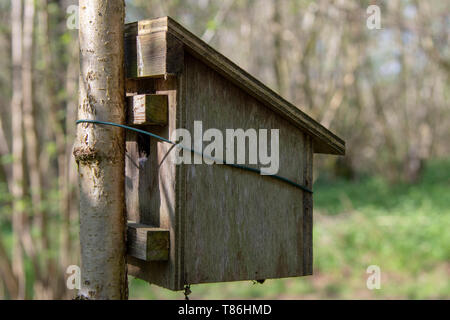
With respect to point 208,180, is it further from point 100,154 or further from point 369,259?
point 369,259

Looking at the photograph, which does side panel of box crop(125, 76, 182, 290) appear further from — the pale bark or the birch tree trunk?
the pale bark

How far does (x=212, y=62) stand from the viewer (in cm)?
212

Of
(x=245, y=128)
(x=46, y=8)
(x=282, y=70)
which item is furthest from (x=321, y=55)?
(x=245, y=128)

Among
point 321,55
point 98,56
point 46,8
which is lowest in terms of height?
point 98,56

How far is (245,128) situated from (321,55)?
992 centimetres

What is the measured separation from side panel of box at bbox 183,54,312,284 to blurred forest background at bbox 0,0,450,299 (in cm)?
199

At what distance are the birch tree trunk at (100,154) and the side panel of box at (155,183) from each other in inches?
7.4

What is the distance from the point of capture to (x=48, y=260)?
5.81 meters

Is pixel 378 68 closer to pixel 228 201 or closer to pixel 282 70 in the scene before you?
pixel 282 70

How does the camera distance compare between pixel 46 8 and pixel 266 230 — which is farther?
pixel 46 8

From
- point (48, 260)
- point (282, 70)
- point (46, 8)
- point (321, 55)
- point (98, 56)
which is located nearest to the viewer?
point (98, 56)

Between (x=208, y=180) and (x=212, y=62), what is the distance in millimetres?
459

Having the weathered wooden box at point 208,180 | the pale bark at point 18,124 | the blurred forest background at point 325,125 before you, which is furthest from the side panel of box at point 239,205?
the pale bark at point 18,124

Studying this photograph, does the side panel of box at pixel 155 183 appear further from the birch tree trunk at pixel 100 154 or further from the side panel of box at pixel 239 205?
the birch tree trunk at pixel 100 154
